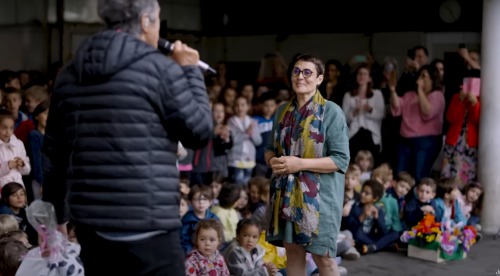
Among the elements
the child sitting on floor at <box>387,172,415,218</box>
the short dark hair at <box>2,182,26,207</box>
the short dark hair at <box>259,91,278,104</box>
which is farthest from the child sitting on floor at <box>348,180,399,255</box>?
the short dark hair at <box>2,182,26,207</box>

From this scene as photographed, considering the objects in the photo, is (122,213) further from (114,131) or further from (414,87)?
(414,87)

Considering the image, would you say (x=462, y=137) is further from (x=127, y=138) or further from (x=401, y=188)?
(x=127, y=138)

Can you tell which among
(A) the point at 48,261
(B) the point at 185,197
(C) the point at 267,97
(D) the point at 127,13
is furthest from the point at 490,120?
(D) the point at 127,13

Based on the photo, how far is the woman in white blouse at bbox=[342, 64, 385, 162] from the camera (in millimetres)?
9203

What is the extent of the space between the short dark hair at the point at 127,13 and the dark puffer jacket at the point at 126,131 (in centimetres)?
7

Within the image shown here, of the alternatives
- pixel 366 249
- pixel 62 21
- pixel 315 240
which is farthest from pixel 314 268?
pixel 62 21

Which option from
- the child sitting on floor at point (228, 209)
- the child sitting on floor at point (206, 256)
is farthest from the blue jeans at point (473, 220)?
the child sitting on floor at point (206, 256)

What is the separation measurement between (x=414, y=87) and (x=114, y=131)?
6.90 metres

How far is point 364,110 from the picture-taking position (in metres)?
9.21

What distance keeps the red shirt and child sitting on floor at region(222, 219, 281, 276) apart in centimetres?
358

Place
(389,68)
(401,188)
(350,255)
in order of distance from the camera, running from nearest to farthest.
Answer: (350,255) < (401,188) < (389,68)

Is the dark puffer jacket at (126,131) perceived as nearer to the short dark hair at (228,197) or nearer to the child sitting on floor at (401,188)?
the short dark hair at (228,197)

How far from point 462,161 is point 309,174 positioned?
4.87 meters

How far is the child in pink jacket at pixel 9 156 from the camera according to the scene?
6793mm
